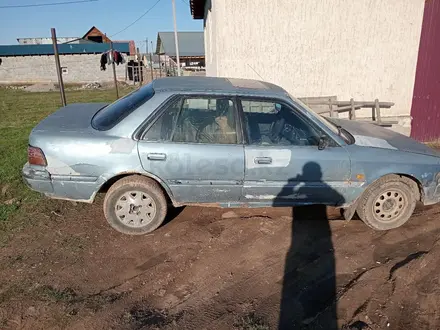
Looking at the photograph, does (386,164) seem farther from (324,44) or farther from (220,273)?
(324,44)

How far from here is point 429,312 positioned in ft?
8.96

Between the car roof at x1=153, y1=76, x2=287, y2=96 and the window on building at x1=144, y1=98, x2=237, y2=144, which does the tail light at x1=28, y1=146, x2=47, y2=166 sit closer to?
the window on building at x1=144, y1=98, x2=237, y2=144

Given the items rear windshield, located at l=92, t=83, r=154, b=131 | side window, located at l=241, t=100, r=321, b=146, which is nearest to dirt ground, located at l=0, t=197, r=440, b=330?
side window, located at l=241, t=100, r=321, b=146

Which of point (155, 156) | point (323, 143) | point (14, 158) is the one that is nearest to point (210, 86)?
point (155, 156)

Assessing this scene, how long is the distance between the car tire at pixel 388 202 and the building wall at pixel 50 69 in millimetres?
29975

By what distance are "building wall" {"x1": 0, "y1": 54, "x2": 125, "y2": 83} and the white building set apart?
26234mm

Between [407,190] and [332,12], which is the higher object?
[332,12]

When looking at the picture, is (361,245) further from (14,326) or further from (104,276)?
(14,326)

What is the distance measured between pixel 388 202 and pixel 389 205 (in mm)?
42

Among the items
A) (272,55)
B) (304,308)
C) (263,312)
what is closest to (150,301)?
(263,312)

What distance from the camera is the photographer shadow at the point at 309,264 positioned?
265 centimetres

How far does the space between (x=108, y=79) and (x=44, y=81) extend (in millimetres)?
5668

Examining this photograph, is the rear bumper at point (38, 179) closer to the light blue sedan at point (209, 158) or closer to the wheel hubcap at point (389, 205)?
the light blue sedan at point (209, 158)

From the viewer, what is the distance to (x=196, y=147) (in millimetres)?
3463
